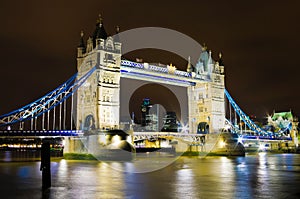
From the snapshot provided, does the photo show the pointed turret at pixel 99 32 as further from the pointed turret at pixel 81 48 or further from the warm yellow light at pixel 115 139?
the warm yellow light at pixel 115 139

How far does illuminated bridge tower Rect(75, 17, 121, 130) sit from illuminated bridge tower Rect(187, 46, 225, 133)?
13.7m

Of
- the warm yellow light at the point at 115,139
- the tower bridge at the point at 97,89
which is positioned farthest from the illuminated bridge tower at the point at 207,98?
the warm yellow light at the point at 115,139

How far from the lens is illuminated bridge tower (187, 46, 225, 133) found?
46094 millimetres

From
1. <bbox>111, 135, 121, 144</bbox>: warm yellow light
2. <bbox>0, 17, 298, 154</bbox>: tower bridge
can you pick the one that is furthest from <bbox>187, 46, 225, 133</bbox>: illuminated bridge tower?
<bbox>111, 135, 121, 144</bbox>: warm yellow light

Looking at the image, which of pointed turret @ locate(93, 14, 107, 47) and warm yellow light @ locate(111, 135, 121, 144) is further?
pointed turret @ locate(93, 14, 107, 47)

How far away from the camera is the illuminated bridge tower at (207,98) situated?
46094 mm

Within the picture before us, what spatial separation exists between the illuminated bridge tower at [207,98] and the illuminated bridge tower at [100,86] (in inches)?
538

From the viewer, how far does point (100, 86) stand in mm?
33531

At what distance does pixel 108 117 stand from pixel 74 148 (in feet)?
13.5

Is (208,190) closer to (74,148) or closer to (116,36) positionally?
(74,148)

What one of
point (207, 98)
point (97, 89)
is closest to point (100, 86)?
point (97, 89)

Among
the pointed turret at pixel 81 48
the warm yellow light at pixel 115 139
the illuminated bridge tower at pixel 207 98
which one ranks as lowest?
the warm yellow light at pixel 115 139

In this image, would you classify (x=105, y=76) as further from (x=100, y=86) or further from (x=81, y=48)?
(x=81, y=48)

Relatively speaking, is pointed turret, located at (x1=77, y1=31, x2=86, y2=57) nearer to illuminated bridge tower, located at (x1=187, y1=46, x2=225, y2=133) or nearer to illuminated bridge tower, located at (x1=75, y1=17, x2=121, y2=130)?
illuminated bridge tower, located at (x1=75, y1=17, x2=121, y2=130)
